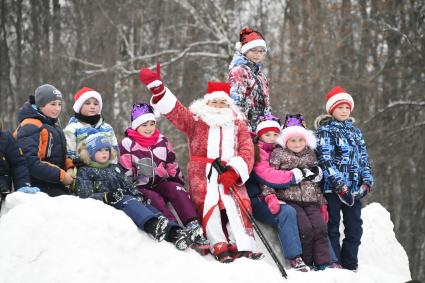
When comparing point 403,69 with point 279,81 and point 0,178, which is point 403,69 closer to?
point 279,81

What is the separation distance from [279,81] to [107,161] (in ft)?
39.6

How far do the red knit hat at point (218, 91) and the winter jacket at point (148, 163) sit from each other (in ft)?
2.02

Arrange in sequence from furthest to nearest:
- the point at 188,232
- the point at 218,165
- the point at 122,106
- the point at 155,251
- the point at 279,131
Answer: the point at 122,106, the point at 279,131, the point at 218,165, the point at 188,232, the point at 155,251

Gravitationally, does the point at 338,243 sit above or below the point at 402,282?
above

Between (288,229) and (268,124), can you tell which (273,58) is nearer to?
(268,124)

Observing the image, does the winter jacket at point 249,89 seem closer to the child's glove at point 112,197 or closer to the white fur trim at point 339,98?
the white fur trim at point 339,98

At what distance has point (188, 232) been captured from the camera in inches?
209

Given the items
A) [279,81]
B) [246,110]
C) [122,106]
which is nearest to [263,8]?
[279,81]

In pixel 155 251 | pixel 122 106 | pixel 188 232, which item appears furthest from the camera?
pixel 122 106

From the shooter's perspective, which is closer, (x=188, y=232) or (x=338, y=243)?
(x=188, y=232)

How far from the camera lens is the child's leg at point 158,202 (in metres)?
5.68

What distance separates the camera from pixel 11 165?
5262 millimetres

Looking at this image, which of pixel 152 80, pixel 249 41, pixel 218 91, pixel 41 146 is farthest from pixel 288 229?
pixel 41 146

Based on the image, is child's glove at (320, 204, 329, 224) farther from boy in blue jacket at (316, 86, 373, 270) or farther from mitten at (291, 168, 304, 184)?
mitten at (291, 168, 304, 184)
